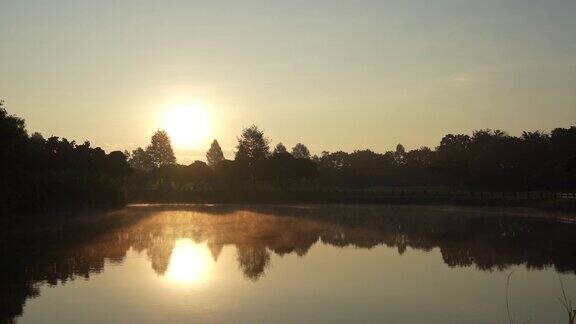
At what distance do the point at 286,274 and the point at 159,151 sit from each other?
473 feet

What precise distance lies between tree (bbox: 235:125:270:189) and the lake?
76.2m

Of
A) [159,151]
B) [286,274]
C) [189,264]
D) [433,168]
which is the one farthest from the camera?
[159,151]

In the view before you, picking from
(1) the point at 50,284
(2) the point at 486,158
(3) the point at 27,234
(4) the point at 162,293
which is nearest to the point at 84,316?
(4) the point at 162,293

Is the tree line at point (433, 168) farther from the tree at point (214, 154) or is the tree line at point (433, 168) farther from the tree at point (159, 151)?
the tree at point (214, 154)

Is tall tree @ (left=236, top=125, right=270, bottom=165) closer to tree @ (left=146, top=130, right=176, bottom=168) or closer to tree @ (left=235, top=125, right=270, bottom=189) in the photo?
tree @ (left=235, top=125, right=270, bottom=189)

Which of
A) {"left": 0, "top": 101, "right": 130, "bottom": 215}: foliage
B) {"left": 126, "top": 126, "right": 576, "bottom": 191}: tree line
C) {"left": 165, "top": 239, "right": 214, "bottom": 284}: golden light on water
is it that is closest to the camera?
{"left": 165, "top": 239, "right": 214, "bottom": 284}: golden light on water

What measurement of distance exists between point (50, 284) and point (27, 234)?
85.4 feet

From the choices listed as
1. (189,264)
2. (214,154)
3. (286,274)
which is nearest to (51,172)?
(189,264)

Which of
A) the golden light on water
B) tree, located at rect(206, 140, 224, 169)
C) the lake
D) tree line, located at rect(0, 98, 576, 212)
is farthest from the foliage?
tree, located at rect(206, 140, 224, 169)

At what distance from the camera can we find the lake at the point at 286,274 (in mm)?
20641

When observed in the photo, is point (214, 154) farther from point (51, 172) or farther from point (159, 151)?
point (51, 172)

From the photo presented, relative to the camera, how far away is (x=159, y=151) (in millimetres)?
168625

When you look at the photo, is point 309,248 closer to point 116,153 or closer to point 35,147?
point 35,147

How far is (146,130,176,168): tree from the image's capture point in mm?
167875
